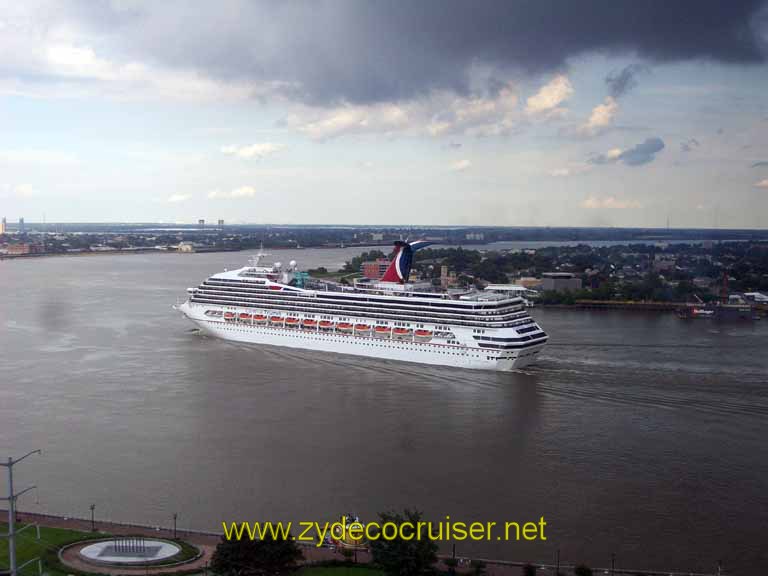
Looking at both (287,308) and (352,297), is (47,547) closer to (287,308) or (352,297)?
Answer: (352,297)

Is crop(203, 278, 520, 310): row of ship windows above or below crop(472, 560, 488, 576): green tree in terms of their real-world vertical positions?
above

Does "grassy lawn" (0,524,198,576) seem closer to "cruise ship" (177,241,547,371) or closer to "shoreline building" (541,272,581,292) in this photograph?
"cruise ship" (177,241,547,371)

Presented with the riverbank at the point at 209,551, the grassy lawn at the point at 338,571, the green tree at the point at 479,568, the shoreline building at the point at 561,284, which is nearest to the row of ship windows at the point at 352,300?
the riverbank at the point at 209,551

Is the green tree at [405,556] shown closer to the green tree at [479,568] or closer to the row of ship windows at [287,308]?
the green tree at [479,568]

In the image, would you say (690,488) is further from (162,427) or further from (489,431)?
(162,427)

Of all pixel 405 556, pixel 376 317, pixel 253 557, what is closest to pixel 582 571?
pixel 405 556

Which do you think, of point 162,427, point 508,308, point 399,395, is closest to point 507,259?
point 508,308

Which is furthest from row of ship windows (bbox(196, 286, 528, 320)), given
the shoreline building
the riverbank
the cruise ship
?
the shoreline building
